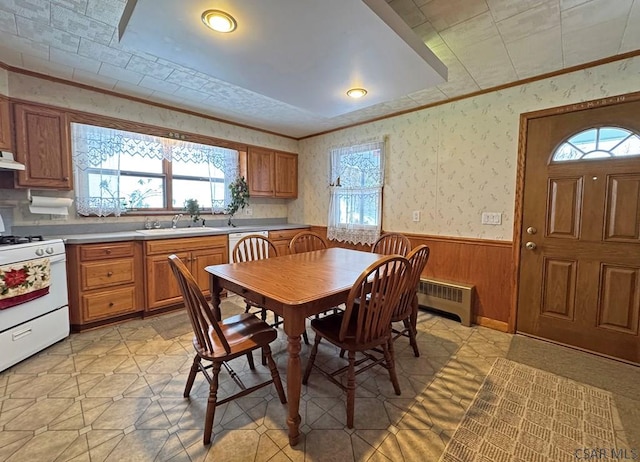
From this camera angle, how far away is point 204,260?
3463 mm

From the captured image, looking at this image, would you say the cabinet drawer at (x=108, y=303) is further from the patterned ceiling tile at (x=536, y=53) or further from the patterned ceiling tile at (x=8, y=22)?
the patterned ceiling tile at (x=536, y=53)

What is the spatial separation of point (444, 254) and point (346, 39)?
2.43m

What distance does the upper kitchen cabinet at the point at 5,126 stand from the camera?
2.41 meters

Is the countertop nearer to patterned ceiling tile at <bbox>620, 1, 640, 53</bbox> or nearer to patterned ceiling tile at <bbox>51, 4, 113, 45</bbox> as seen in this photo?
patterned ceiling tile at <bbox>51, 4, 113, 45</bbox>

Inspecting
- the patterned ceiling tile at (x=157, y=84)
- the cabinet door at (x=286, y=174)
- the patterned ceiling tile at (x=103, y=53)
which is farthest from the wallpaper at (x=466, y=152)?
the patterned ceiling tile at (x=103, y=53)

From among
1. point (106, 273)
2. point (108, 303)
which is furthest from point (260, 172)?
point (108, 303)

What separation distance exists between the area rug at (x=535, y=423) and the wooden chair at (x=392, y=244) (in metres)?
1.19

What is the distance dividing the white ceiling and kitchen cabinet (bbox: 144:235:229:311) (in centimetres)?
161

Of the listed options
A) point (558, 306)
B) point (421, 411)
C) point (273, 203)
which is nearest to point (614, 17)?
point (558, 306)

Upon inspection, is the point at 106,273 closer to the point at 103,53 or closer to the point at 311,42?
the point at 103,53

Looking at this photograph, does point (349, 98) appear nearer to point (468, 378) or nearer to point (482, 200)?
point (482, 200)

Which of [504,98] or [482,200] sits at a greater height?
[504,98]

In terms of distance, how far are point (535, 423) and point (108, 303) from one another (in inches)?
137

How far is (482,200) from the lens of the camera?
2998 mm
